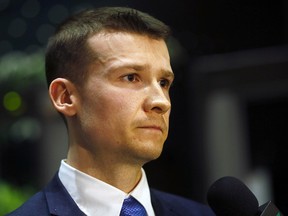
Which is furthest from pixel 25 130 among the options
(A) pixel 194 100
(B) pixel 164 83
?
(B) pixel 164 83

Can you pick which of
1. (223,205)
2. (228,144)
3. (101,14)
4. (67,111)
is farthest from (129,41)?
(228,144)

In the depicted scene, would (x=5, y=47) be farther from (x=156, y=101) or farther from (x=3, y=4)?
(x=156, y=101)

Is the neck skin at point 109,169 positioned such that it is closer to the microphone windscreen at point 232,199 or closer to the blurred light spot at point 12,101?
the microphone windscreen at point 232,199

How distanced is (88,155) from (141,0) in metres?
1.12

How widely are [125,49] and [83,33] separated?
126 mm

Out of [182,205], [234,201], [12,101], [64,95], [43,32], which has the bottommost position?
[12,101]

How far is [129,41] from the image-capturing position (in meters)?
1.33

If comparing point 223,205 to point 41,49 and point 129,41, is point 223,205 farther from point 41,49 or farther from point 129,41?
point 41,49

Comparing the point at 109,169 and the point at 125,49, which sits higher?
the point at 125,49

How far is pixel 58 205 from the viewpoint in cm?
129

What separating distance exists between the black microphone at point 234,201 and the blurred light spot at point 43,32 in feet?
4.51

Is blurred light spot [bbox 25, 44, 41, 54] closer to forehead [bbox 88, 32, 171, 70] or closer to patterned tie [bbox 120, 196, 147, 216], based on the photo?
forehead [bbox 88, 32, 171, 70]

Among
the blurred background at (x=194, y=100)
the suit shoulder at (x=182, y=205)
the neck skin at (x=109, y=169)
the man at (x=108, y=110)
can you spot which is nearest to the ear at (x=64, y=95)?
the man at (x=108, y=110)

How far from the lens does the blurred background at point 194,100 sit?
2.39 m
